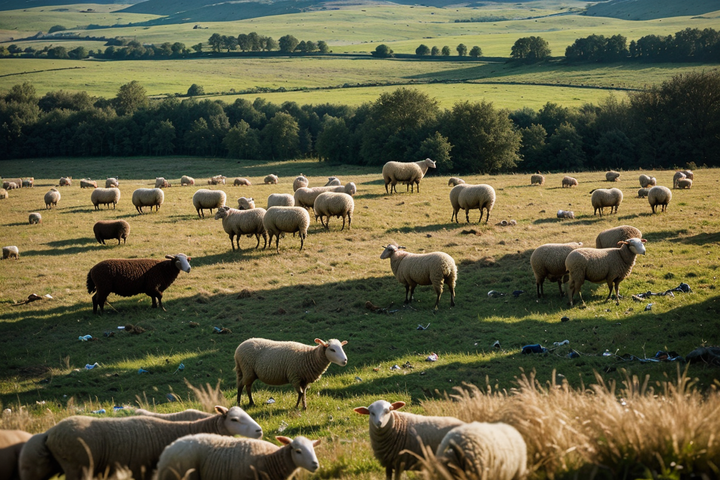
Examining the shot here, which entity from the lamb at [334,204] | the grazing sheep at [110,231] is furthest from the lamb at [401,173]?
the grazing sheep at [110,231]

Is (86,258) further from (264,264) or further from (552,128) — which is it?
(552,128)

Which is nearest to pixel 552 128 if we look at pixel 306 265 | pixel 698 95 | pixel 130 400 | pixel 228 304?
pixel 698 95

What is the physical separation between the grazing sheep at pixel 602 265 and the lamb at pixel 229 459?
11050 mm

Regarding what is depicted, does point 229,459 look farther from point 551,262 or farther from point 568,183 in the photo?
point 568,183

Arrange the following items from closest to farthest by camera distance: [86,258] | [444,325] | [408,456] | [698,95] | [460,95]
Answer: [408,456]
[444,325]
[86,258]
[698,95]
[460,95]

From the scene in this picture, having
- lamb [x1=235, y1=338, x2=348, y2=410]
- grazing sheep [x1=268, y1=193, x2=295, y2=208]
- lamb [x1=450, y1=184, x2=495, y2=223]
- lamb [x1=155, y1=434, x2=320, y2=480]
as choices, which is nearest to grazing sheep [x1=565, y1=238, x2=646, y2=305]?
lamb [x1=235, y1=338, x2=348, y2=410]

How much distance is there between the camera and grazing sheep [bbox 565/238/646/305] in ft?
49.0

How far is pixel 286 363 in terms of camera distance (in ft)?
33.7

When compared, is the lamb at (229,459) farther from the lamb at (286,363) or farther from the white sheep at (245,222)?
the white sheep at (245,222)

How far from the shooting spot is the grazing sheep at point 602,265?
49.0ft

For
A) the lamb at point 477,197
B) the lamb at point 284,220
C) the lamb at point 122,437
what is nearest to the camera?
the lamb at point 122,437

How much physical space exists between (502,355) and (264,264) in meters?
11.7

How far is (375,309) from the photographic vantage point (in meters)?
16.2

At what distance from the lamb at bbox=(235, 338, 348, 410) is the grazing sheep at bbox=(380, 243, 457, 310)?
250 inches
